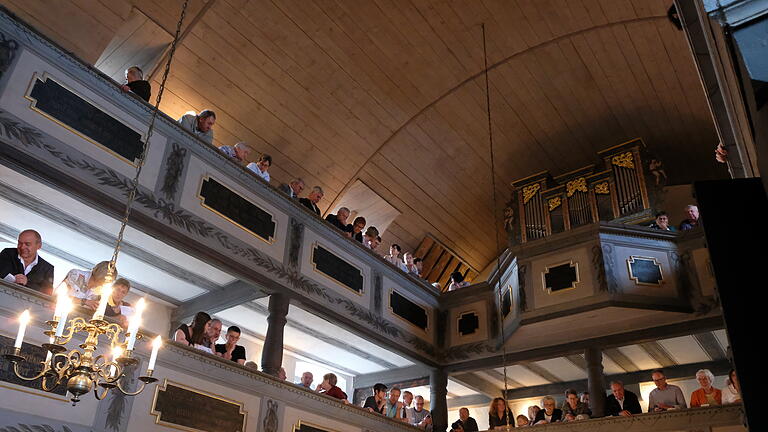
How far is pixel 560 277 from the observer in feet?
36.1

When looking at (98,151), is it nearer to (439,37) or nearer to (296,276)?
(296,276)

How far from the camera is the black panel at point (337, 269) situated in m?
10.6

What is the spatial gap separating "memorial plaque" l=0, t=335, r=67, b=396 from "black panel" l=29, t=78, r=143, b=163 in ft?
8.92

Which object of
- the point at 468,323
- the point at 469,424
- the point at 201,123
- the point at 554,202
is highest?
the point at 554,202

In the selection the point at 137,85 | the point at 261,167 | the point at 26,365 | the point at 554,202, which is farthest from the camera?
the point at 554,202

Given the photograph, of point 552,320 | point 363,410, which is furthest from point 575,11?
point 363,410

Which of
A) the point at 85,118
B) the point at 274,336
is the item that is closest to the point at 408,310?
the point at 274,336

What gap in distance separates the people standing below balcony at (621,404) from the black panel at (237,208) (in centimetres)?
627

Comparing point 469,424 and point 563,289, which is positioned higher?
point 563,289

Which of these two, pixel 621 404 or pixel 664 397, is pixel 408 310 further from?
pixel 664 397

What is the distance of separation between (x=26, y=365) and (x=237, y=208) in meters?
3.87

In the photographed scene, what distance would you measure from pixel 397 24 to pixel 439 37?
2.95ft

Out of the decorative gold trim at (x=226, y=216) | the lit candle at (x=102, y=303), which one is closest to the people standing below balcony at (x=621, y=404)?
the decorative gold trim at (x=226, y=216)

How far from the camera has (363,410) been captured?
396 inches
